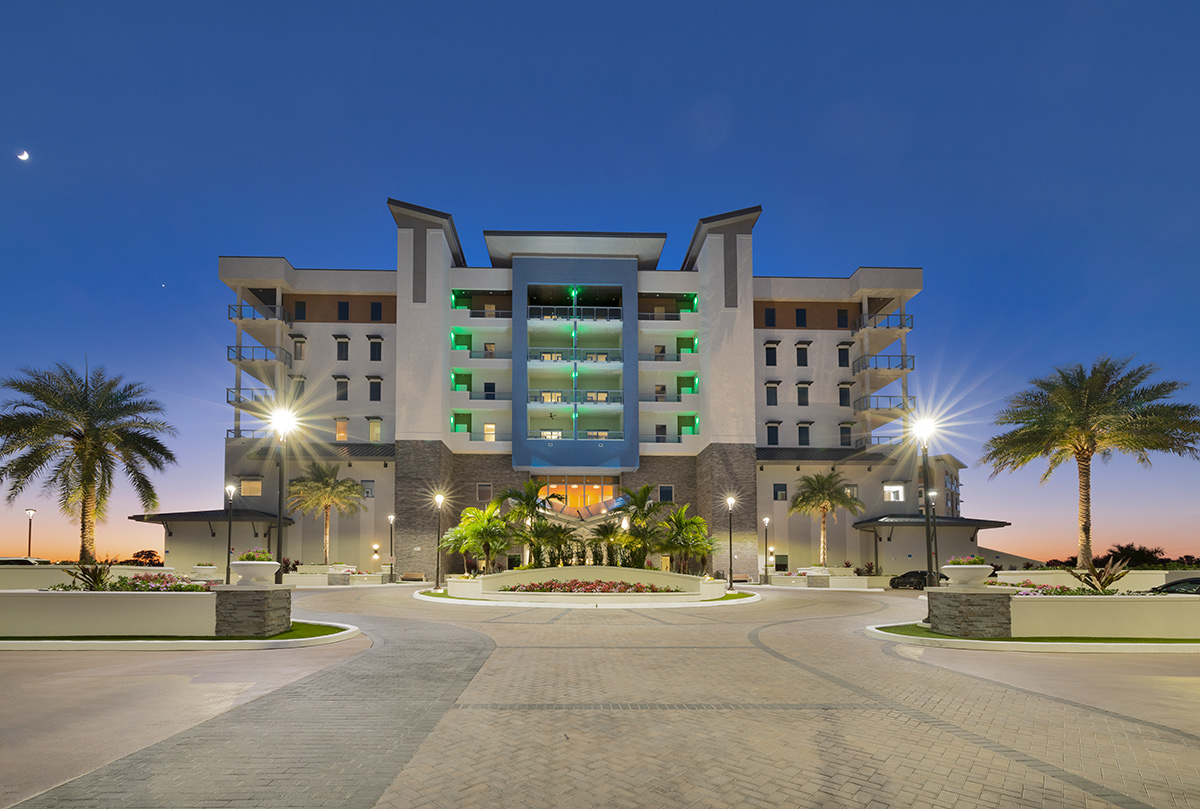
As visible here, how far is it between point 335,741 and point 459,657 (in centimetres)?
626

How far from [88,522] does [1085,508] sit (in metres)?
41.0

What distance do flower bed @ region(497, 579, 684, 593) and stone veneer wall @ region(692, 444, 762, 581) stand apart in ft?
68.9

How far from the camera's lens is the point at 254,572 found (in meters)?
15.6

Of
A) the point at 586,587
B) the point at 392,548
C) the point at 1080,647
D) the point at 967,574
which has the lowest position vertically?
the point at 392,548

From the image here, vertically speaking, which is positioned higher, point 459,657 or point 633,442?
point 633,442

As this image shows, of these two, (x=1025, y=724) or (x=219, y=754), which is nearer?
(x=219, y=754)

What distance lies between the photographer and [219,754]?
7.23 m

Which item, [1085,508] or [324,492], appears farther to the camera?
[324,492]

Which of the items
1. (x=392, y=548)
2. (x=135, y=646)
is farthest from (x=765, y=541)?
(x=135, y=646)

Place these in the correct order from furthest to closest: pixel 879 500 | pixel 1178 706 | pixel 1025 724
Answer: pixel 879 500 → pixel 1178 706 → pixel 1025 724

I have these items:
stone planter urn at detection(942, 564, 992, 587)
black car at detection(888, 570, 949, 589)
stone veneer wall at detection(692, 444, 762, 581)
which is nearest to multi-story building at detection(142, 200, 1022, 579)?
stone veneer wall at detection(692, 444, 762, 581)

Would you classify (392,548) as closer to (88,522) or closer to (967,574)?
(88,522)

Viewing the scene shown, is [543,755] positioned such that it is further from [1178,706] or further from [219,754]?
[1178,706]

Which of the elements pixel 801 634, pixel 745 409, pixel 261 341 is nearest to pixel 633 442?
pixel 745 409
